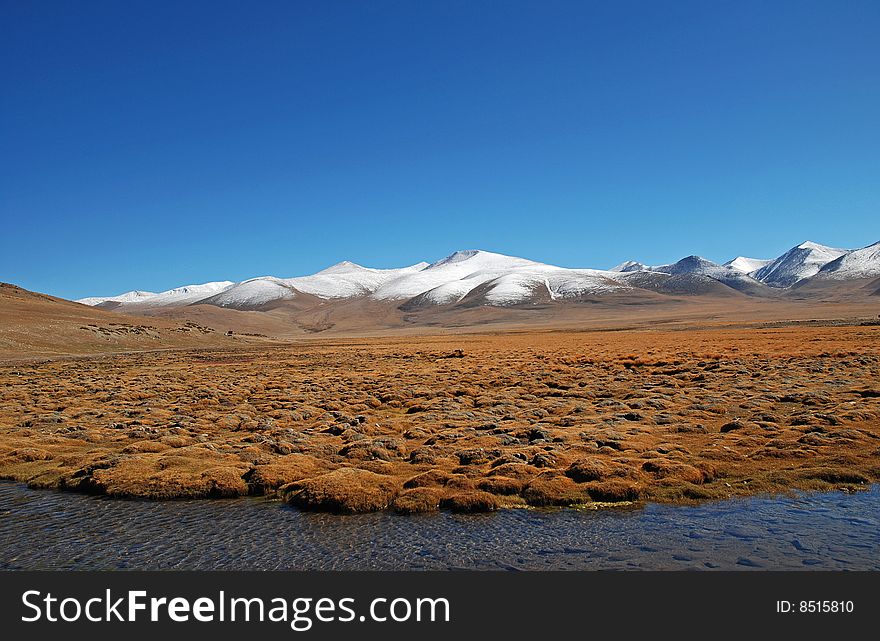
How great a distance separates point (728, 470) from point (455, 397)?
1910 cm

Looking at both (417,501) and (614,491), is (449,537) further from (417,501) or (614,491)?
(614,491)

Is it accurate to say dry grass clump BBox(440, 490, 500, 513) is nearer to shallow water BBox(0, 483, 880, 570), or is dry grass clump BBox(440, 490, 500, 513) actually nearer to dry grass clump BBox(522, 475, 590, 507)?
shallow water BBox(0, 483, 880, 570)

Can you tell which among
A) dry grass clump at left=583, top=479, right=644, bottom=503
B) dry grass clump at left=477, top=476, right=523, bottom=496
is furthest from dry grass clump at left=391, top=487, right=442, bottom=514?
dry grass clump at left=583, top=479, right=644, bottom=503

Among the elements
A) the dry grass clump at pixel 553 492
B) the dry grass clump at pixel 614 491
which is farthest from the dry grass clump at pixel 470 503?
the dry grass clump at pixel 614 491

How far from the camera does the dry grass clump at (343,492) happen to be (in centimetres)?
1471

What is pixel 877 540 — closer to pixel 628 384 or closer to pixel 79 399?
pixel 628 384

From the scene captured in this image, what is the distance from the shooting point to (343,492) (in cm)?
1513

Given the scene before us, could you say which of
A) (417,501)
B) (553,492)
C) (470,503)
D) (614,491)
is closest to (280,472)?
(417,501)

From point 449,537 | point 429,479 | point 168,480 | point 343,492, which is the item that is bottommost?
point 449,537

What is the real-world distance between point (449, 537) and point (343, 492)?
3.78 meters

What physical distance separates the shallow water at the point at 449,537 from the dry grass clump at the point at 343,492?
49cm

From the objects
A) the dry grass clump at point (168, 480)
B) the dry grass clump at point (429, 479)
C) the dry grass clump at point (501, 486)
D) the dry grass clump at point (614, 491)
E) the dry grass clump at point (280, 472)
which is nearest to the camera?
the dry grass clump at point (614, 491)

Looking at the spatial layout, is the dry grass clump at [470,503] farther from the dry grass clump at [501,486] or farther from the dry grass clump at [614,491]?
the dry grass clump at [614,491]
